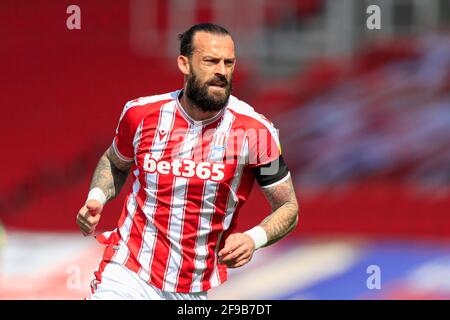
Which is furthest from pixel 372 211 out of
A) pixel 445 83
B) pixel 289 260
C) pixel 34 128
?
pixel 34 128

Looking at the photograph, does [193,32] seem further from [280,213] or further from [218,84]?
[280,213]

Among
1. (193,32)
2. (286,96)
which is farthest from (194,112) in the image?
(286,96)

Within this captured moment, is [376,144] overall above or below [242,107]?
below

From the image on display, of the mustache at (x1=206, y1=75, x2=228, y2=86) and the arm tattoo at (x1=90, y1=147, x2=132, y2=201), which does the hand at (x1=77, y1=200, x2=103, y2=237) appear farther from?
the mustache at (x1=206, y1=75, x2=228, y2=86)

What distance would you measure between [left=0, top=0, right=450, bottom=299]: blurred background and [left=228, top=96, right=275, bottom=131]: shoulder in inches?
276

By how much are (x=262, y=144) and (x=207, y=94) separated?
0.37 metres

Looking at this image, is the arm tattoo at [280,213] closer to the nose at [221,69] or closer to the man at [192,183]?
the man at [192,183]

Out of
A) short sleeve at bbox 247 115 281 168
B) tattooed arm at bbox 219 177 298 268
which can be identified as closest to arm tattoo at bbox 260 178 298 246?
tattooed arm at bbox 219 177 298 268

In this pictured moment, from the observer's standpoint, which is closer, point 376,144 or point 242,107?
point 242,107

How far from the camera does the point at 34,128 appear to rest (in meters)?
14.3

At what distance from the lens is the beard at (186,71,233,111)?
494cm
